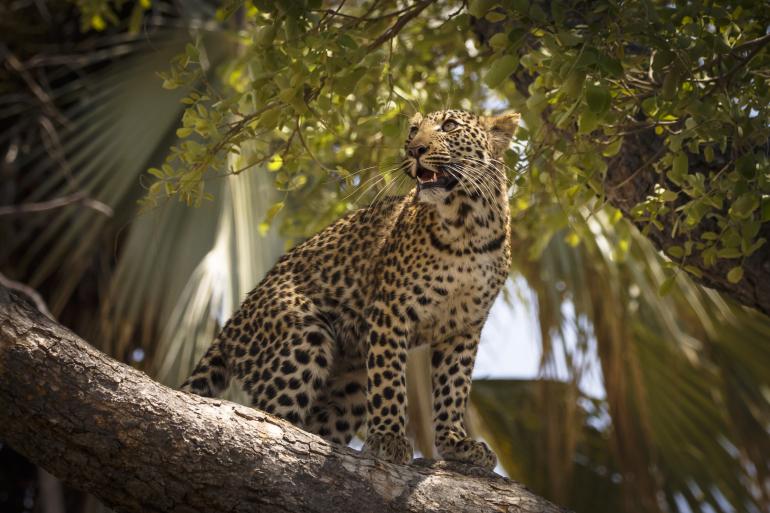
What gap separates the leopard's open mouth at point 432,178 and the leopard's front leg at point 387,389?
650 millimetres

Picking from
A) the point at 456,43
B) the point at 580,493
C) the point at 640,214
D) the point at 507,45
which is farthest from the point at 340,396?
the point at 580,493

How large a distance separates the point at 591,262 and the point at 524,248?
582mm

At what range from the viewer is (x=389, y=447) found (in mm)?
5016

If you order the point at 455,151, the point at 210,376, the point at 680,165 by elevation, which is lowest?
the point at 210,376

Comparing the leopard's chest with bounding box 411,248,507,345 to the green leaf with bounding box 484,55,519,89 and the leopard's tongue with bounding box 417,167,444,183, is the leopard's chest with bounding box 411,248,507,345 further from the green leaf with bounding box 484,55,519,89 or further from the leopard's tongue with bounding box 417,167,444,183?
the green leaf with bounding box 484,55,519,89

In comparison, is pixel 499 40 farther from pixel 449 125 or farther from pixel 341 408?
pixel 341 408

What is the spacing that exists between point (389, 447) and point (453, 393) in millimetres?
533

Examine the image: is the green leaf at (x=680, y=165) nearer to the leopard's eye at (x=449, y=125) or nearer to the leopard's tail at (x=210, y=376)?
the leopard's eye at (x=449, y=125)

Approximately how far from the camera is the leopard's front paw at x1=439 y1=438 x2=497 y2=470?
520cm

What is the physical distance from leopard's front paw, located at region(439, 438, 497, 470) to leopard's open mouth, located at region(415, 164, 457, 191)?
1276mm

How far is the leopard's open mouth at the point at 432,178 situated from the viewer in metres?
5.23

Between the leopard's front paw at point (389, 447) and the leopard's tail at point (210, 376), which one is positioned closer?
the leopard's front paw at point (389, 447)

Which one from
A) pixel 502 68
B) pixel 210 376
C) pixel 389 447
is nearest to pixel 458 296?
pixel 389 447

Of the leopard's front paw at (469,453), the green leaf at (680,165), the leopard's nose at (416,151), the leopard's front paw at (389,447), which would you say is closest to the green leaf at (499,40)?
the green leaf at (680,165)
